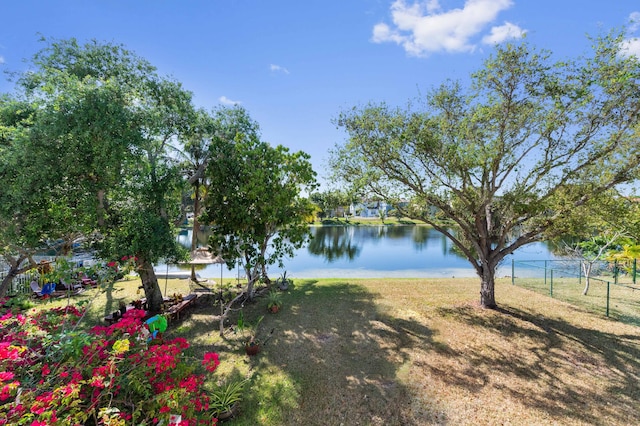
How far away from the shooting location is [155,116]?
7.01 m

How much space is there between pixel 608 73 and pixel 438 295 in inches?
317

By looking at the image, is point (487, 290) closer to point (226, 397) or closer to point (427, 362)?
point (427, 362)

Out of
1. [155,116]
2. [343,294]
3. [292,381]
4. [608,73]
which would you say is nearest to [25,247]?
[155,116]

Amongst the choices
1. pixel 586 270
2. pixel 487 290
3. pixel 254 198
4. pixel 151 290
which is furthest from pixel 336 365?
pixel 586 270

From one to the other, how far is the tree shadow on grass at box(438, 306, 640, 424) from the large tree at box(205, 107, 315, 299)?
18.6ft

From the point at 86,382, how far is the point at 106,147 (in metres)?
4.84

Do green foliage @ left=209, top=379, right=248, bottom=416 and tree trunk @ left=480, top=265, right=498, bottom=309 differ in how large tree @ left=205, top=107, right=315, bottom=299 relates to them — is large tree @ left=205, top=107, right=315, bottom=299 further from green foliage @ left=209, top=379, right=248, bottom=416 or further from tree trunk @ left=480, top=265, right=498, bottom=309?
tree trunk @ left=480, top=265, right=498, bottom=309

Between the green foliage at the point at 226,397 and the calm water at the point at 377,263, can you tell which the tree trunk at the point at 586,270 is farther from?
the green foliage at the point at 226,397

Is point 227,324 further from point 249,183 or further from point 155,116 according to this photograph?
point 155,116

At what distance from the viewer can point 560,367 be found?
6.01 metres

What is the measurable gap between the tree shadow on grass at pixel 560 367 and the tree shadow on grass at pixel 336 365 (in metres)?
1.32

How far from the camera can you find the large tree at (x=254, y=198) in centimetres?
837

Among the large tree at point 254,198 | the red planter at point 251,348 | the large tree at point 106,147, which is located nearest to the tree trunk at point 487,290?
the large tree at point 254,198

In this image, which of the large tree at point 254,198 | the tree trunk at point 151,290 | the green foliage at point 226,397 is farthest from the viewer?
the tree trunk at point 151,290
